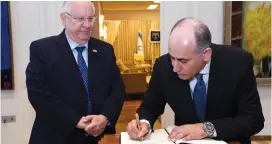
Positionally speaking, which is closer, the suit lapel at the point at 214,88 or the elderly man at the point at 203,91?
the elderly man at the point at 203,91

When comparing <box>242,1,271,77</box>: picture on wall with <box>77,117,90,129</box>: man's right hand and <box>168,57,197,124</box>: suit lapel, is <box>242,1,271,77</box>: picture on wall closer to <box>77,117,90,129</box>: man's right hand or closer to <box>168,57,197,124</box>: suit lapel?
<box>168,57,197,124</box>: suit lapel

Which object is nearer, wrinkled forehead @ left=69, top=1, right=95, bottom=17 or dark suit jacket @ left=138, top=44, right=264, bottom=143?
dark suit jacket @ left=138, top=44, right=264, bottom=143

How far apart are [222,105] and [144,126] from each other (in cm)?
40

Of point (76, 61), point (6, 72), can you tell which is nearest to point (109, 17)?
point (6, 72)

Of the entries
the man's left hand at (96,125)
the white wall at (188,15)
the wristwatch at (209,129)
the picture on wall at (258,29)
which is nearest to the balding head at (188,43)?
the wristwatch at (209,129)

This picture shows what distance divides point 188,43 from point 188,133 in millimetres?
379

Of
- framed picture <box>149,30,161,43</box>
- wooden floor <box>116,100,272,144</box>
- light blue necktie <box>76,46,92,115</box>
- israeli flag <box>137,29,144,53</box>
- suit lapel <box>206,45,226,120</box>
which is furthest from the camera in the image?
framed picture <box>149,30,161,43</box>

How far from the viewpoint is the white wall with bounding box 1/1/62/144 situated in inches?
138

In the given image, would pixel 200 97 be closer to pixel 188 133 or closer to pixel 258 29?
pixel 188 133

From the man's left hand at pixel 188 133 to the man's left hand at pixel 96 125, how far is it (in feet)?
2.13

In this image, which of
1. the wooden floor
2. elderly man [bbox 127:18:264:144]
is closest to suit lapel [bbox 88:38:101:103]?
elderly man [bbox 127:18:264:144]

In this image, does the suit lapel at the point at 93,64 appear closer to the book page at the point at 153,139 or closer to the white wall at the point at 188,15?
the book page at the point at 153,139

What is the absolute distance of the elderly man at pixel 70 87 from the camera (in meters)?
1.90

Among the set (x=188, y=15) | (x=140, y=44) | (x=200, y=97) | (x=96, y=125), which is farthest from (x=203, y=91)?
(x=140, y=44)
